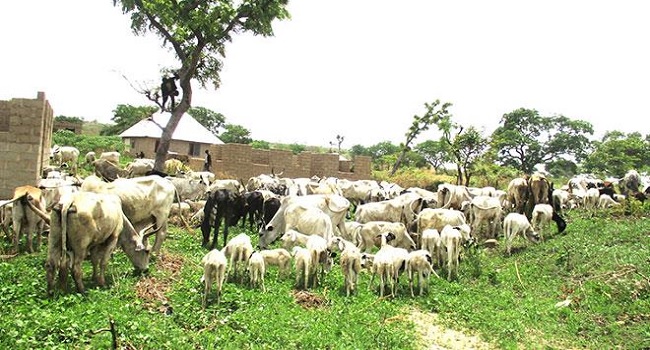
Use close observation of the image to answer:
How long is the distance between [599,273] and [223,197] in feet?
31.1

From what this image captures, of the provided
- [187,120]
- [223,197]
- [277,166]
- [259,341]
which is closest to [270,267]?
[223,197]

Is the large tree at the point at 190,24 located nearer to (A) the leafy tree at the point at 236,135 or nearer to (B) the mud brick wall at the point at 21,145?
(B) the mud brick wall at the point at 21,145

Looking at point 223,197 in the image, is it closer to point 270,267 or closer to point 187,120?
point 270,267

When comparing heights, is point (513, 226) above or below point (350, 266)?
above

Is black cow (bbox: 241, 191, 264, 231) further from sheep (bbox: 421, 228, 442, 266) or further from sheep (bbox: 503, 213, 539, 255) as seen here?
sheep (bbox: 503, 213, 539, 255)

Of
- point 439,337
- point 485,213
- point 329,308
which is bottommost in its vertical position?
point 439,337

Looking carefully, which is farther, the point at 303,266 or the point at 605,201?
the point at 605,201

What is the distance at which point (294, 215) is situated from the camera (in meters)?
14.2

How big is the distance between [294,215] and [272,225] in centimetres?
72

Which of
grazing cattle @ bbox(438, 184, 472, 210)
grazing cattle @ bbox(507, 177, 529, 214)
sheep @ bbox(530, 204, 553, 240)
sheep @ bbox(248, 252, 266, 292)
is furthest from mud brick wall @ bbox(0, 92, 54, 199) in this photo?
grazing cattle @ bbox(507, 177, 529, 214)

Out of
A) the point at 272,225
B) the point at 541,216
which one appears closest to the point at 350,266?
the point at 272,225

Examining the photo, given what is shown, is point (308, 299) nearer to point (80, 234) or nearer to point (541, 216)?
point (80, 234)

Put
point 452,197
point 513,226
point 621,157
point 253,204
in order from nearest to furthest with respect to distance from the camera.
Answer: point 513,226
point 253,204
point 452,197
point 621,157

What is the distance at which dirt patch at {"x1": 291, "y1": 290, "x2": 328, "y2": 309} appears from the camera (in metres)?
9.51
